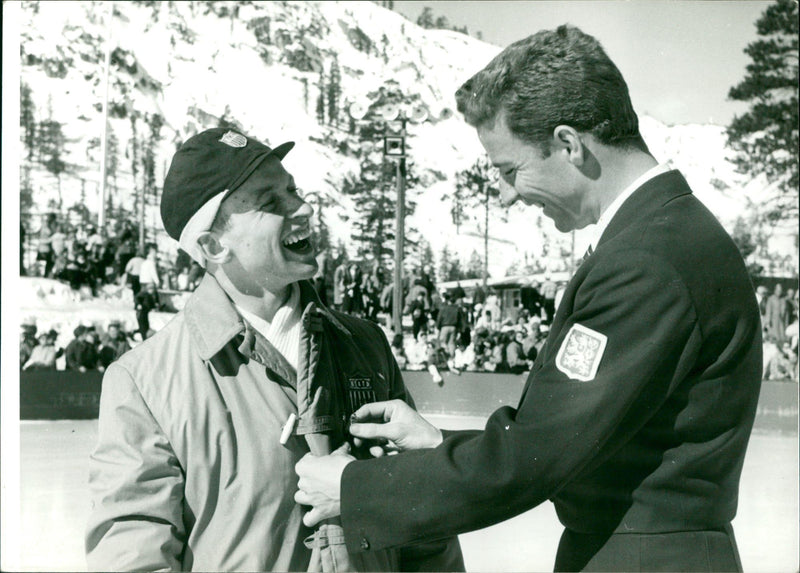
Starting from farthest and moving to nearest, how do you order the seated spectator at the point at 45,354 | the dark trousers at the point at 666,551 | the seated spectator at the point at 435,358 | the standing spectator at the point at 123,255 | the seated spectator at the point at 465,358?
the standing spectator at the point at 123,255 → the seated spectator at the point at 45,354 → the seated spectator at the point at 465,358 → the seated spectator at the point at 435,358 → the dark trousers at the point at 666,551

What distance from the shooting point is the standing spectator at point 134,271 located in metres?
12.4

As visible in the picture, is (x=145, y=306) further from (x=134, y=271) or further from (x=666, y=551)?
(x=666, y=551)

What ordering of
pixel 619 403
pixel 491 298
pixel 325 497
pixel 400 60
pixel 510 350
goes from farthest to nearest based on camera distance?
1. pixel 491 298
2. pixel 510 350
3. pixel 400 60
4. pixel 325 497
5. pixel 619 403

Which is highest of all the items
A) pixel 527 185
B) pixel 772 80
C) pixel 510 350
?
pixel 772 80

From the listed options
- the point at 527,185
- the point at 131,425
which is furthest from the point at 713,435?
the point at 131,425

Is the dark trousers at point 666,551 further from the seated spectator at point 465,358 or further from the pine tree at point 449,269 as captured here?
the pine tree at point 449,269

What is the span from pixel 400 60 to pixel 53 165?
4194 millimetres

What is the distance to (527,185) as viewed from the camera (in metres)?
1.70

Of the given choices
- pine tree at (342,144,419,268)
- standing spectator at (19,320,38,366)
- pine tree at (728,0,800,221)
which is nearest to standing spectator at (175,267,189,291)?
standing spectator at (19,320,38,366)

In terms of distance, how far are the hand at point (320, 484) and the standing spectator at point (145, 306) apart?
10915 mm

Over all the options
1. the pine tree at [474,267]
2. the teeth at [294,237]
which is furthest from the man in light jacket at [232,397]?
the pine tree at [474,267]

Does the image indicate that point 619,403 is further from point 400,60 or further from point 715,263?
point 400,60

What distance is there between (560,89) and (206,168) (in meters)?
0.77

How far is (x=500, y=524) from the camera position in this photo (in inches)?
295
